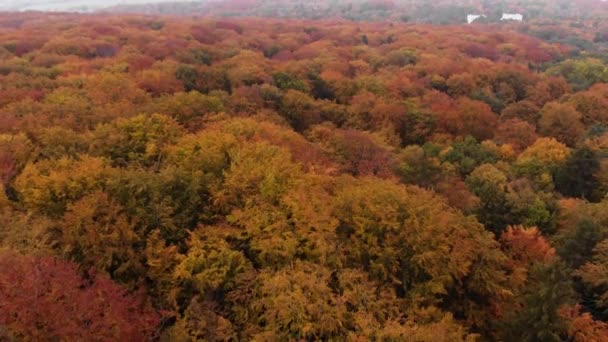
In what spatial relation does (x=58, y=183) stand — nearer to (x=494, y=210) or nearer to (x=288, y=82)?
(x=494, y=210)

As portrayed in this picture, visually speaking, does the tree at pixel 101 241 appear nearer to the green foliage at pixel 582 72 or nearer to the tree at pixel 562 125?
the tree at pixel 562 125

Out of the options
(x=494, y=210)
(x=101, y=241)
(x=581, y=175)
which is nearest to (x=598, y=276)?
(x=494, y=210)

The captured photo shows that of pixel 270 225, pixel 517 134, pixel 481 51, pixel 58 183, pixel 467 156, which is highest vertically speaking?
pixel 58 183

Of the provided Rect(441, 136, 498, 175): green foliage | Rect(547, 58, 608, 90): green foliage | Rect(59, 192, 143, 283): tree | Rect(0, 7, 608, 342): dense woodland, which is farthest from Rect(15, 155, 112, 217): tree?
Rect(547, 58, 608, 90): green foliage

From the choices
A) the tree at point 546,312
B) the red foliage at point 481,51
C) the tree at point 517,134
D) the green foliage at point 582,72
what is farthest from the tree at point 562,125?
the red foliage at point 481,51

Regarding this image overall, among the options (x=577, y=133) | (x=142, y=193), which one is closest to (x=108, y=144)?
(x=142, y=193)

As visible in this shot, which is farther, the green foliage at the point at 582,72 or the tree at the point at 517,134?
the green foliage at the point at 582,72

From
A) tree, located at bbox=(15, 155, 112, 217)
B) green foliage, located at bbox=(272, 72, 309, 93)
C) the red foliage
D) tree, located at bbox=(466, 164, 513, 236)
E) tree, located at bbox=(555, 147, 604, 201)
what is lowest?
tree, located at bbox=(555, 147, 604, 201)

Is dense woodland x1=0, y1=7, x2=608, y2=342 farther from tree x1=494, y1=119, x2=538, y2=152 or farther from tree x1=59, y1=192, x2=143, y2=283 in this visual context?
tree x1=494, y1=119, x2=538, y2=152

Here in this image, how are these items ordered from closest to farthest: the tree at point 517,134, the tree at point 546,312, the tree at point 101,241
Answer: the tree at point 546,312 < the tree at point 101,241 < the tree at point 517,134

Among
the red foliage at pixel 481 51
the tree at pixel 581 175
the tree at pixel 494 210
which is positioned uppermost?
the red foliage at pixel 481 51
